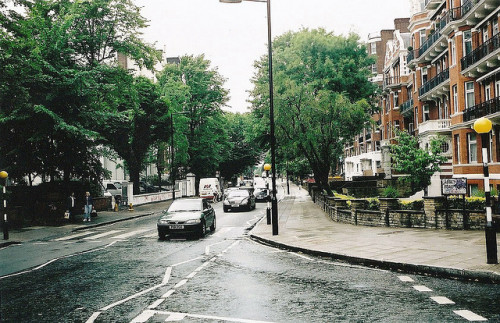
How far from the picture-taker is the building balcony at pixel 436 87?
33.2m

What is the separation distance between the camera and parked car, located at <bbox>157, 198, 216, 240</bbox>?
665 inches

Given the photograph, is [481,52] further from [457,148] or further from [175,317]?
[175,317]

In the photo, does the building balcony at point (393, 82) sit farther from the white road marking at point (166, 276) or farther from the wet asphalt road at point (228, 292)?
the white road marking at point (166, 276)

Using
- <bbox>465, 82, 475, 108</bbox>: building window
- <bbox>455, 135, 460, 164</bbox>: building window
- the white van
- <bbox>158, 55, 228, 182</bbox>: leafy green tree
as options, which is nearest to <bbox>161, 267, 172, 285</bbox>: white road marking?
<bbox>465, 82, 475, 108</bbox>: building window

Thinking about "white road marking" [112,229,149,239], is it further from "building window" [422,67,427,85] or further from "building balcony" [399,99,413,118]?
"building balcony" [399,99,413,118]

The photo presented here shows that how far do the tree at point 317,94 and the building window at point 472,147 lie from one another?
6.90m

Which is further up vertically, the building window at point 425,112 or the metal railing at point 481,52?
the metal railing at point 481,52

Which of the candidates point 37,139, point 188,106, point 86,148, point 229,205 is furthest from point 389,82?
point 37,139

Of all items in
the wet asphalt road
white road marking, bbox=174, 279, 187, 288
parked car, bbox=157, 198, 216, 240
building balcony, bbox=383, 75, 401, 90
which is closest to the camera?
the wet asphalt road

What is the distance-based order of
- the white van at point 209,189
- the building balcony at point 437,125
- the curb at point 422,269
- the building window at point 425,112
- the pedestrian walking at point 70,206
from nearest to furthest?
the curb at point 422,269, the pedestrian walking at point 70,206, the building balcony at point 437,125, the building window at point 425,112, the white van at point 209,189

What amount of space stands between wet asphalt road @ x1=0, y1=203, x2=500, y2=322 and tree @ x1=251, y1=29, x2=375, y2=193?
17.8 metres

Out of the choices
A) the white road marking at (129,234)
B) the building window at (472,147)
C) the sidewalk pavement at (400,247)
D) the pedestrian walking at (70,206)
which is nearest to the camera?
the sidewalk pavement at (400,247)

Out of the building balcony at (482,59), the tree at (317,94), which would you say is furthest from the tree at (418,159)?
the building balcony at (482,59)

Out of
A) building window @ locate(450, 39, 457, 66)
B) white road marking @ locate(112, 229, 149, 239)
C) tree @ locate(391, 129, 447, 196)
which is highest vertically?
building window @ locate(450, 39, 457, 66)
